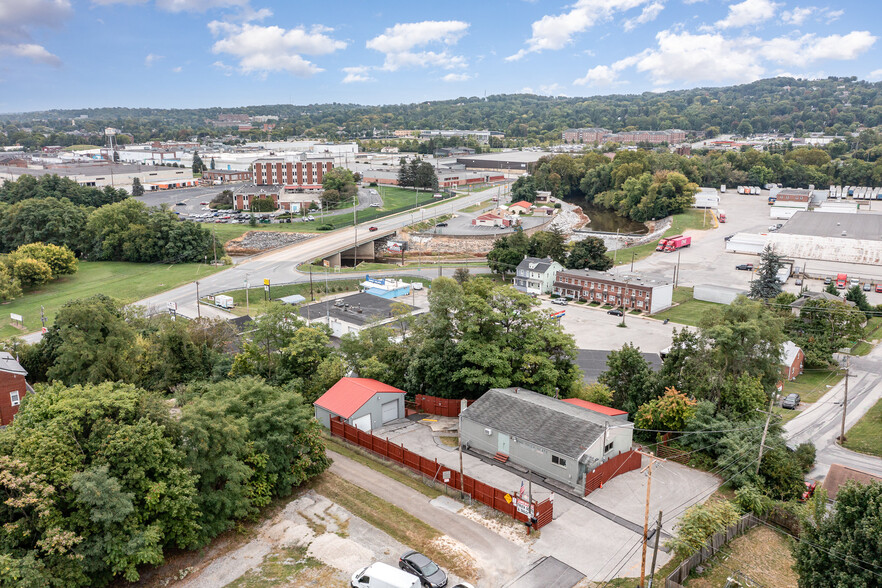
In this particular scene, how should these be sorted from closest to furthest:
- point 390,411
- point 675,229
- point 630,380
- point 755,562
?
1. point 755,562
2. point 390,411
3. point 630,380
4. point 675,229

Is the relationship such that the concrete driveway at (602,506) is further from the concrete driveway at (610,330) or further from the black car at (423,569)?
the concrete driveway at (610,330)

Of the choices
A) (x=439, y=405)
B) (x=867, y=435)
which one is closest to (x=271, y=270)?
(x=439, y=405)

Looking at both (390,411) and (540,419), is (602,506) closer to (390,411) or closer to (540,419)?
(540,419)

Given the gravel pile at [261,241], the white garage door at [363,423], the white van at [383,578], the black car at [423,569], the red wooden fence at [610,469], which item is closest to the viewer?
the white van at [383,578]

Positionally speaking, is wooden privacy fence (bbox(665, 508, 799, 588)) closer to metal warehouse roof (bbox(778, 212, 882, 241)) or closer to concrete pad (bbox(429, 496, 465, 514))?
concrete pad (bbox(429, 496, 465, 514))

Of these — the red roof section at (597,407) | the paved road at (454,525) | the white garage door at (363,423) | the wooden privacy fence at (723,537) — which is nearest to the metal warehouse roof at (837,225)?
the red roof section at (597,407)
